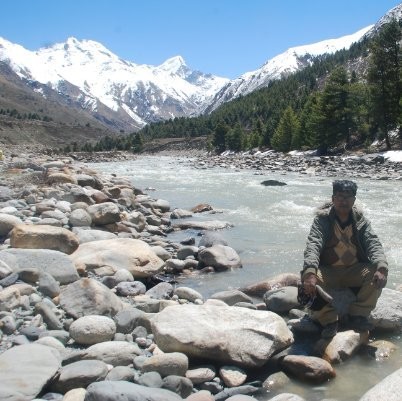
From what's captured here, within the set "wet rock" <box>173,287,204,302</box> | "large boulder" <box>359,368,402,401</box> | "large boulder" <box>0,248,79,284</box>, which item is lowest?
"wet rock" <box>173,287,204,302</box>

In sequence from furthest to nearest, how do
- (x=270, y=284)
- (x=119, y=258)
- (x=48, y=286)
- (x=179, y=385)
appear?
(x=119, y=258) → (x=270, y=284) → (x=48, y=286) → (x=179, y=385)

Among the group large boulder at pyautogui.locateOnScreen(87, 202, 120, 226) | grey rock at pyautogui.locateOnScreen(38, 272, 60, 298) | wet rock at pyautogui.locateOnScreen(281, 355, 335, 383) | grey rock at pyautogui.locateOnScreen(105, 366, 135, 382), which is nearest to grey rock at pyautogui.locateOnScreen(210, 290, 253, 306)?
wet rock at pyautogui.locateOnScreen(281, 355, 335, 383)

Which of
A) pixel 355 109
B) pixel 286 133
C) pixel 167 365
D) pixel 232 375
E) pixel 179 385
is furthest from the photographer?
pixel 286 133

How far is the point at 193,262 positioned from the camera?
955 centimetres

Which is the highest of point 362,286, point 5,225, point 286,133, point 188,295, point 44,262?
point 286,133

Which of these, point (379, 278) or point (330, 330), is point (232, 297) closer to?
point (330, 330)

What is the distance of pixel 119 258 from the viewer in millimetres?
8180

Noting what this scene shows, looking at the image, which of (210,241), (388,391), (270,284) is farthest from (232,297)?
(210,241)

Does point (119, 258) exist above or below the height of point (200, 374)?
above

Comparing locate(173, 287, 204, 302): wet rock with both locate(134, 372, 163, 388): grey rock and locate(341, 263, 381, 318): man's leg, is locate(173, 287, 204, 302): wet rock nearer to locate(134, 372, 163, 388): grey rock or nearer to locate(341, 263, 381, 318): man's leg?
locate(341, 263, 381, 318): man's leg

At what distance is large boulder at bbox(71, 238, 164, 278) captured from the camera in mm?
8039

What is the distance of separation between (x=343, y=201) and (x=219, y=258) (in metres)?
4.28

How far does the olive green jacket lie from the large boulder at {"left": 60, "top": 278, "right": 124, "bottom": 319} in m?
2.37

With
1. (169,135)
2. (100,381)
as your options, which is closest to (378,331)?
(100,381)
